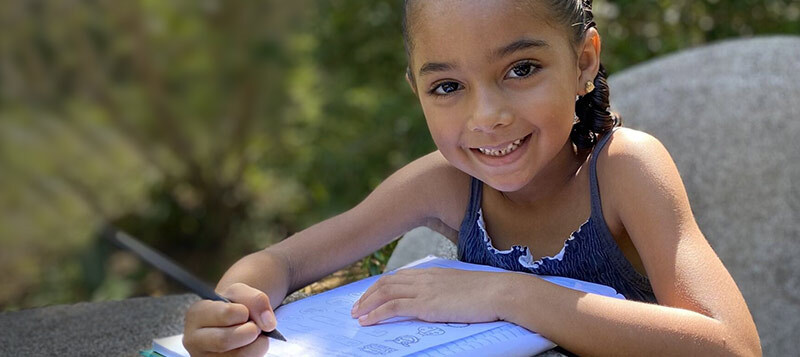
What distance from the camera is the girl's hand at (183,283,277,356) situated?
1.52 m

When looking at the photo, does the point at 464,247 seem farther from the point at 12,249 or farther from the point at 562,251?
the point at 12,249

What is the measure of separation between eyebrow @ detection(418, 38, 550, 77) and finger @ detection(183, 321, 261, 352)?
0.52 metres

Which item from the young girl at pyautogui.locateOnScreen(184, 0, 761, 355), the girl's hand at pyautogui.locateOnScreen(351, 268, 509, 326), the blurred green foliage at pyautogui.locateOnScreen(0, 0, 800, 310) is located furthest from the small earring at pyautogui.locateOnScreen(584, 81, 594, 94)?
the blurred green foliage at pyautogui.locateOnScreen(0, 0, 800, 310)

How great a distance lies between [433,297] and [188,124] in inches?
167

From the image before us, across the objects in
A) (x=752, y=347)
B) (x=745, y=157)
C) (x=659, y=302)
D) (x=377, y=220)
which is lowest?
(x=752, y=347)

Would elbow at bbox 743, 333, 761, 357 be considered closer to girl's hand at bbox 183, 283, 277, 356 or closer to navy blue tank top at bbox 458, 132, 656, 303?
navy blue tank top at bbox 458, 132, 656, 303

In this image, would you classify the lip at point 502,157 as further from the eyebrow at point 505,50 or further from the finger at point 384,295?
the finger at point 384,295

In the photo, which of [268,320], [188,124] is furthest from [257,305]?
[188,124]

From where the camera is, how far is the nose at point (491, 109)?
5.25 ft

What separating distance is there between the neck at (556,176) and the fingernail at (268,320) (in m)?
0.58

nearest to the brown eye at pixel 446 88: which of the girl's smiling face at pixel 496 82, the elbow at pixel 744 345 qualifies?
the girl's smiling face at pixel 496 82

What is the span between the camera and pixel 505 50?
5.19 ft

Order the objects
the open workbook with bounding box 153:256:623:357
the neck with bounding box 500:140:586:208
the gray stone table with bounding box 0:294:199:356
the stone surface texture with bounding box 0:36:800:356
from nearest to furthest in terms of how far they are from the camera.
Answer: the open workbook with bounding box 153:256:623:357
the neck with bounding box 500:140:586:208
the gray stone table with bounding box 0:294:199:356
the stone surface texture with bounding box 0:36:800:356

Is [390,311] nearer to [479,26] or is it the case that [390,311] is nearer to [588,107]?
[479,26]
